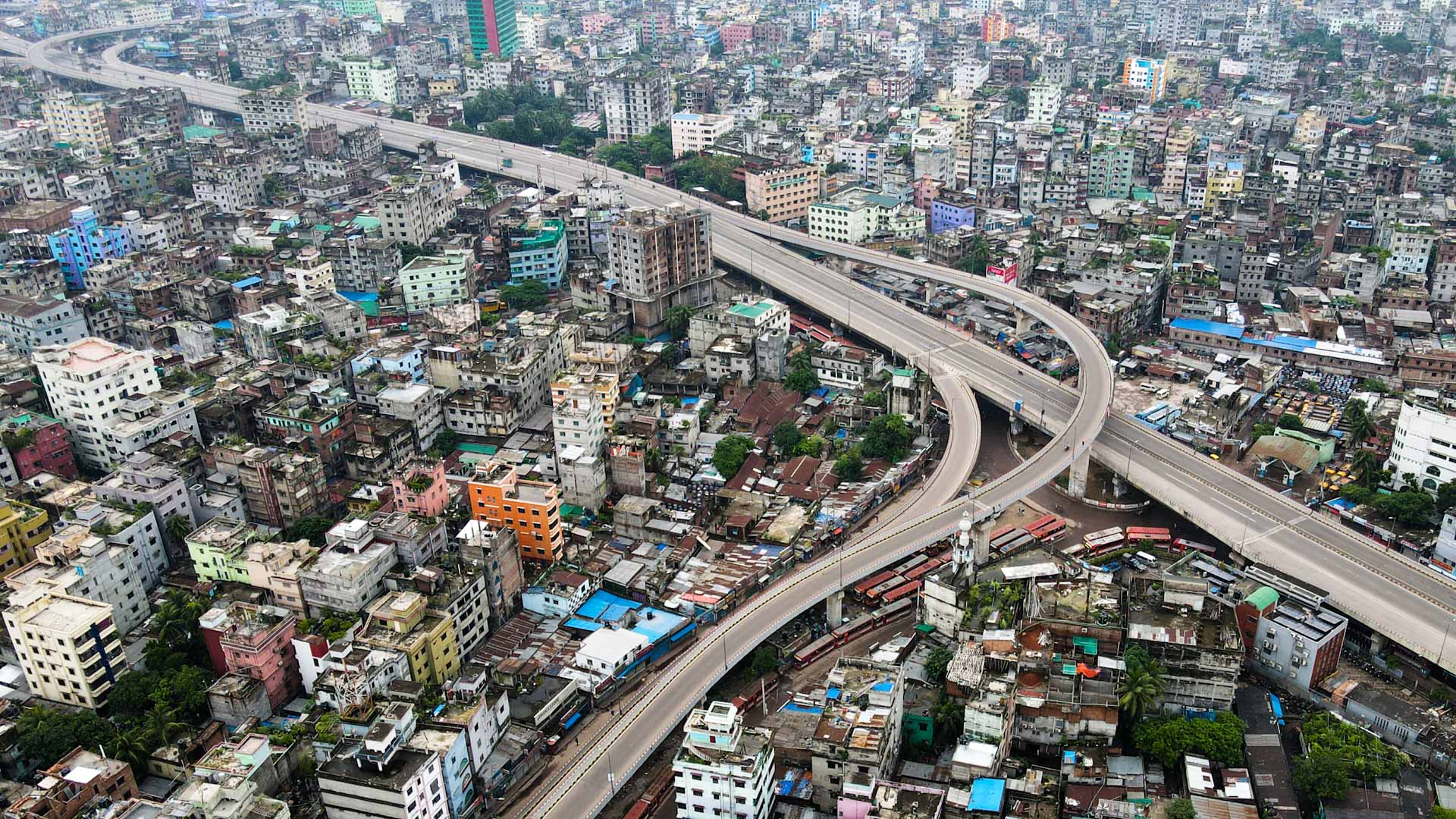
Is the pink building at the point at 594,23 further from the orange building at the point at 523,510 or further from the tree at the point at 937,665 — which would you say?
the tree at the point at 937,665

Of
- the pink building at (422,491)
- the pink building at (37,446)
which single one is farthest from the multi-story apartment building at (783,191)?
the pink building at (37,446)

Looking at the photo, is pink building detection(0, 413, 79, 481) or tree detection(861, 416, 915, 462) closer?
pink building detection(0, 413, 79, 481)

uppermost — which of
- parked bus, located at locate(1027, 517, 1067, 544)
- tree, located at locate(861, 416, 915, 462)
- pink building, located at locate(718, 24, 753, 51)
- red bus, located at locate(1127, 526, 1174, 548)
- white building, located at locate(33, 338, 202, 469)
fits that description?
pink building, located at locate(718, 24, 753, 51)

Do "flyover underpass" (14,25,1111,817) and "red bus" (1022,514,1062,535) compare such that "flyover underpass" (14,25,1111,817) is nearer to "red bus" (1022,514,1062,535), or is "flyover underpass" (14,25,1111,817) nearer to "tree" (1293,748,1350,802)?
"red bus" (1022,514,1062,535)

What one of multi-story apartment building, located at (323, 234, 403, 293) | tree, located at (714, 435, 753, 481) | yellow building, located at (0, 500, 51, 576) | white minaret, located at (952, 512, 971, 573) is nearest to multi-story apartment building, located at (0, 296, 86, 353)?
multi-story apartment building, located at (323, 234, 403, 293)

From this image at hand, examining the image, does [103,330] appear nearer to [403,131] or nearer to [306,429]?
[306,429]

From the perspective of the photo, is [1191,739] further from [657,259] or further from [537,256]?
[537,256]

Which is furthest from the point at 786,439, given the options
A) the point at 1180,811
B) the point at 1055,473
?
the point at 1180,811
